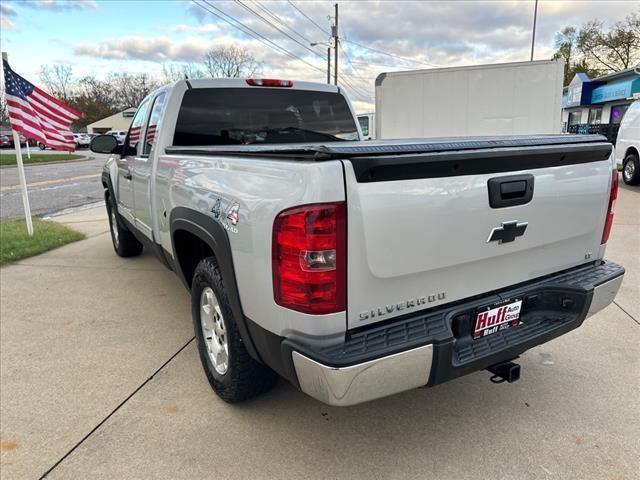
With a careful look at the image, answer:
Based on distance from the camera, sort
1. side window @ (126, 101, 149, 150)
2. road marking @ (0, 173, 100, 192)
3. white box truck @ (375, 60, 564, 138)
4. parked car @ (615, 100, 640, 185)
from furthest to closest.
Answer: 1. road marking @ (0, 173, 100, 192)
2. parked car @ (615, 100, 640, 185)
3. white box truck @ (375, 60, 564, 138)
4. side window @ (126, 101, 149, 150)

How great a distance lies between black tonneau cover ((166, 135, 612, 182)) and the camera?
1917 millimetres

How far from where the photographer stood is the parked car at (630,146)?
471 inches

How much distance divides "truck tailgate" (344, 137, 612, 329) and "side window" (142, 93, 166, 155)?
101 inches

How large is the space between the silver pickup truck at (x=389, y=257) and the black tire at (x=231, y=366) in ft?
0.04

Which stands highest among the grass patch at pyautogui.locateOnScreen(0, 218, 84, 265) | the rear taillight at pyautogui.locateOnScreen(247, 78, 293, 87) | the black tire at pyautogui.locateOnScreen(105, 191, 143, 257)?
the rear taillight at pyautogui.locateOnScreen(247, 78, 293, 87)

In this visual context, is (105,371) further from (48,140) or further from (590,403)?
(48,140)

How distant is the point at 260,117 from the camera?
14.0 ft

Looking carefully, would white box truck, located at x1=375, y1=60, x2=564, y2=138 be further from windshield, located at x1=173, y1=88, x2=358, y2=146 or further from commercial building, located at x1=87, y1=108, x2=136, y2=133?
commercial building, located at x1=87, y1=108, x2=136, y2=133

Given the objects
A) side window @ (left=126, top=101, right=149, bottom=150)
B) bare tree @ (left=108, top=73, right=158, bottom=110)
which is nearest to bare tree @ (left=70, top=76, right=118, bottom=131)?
bare tree @ (left=108, top=73, right=158, bottom=110)

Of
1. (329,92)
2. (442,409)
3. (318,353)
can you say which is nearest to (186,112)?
(329,92)

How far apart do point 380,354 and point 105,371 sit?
2298 millimetres

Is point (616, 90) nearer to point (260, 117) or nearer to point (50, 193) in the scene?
point (50, 193)

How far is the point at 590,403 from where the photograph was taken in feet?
9.35

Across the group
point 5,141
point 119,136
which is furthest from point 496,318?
point 5,141
